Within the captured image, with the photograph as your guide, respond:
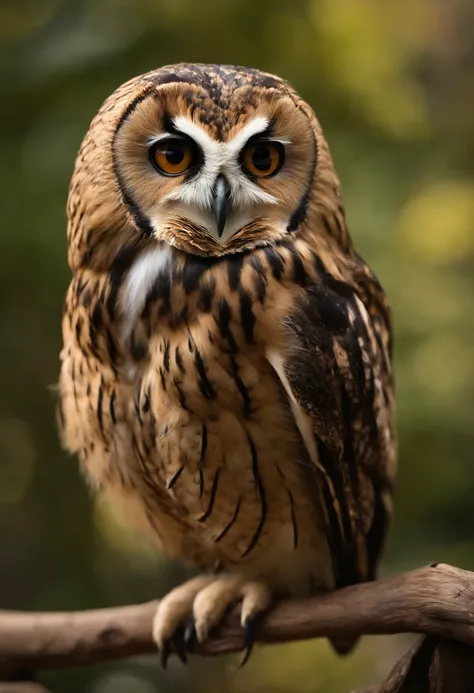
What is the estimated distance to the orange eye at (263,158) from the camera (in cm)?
111

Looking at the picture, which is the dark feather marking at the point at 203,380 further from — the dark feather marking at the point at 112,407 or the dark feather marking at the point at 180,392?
the dark feather marking at the point at 112,407

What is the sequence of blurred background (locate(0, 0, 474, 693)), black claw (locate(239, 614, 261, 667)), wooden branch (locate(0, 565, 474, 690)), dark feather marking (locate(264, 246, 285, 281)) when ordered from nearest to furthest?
wooden branch (locate(0, 565, 474, 690)) → dark feather marking (locate(264, 246, 285, 281)) → black claw (locate(239, 614, 261, 667)) → blurred background (locate(0, 0, 474, 693))

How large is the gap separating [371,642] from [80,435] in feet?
4.35

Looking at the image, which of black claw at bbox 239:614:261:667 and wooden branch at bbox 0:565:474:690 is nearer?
wooden branch at bbox 0:565:474:690

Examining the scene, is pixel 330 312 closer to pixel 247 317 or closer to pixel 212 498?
pixel 247 317

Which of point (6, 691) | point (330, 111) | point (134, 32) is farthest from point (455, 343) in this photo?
point (6, 691)

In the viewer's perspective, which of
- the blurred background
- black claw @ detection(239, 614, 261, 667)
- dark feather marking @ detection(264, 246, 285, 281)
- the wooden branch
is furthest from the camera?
the blurred background

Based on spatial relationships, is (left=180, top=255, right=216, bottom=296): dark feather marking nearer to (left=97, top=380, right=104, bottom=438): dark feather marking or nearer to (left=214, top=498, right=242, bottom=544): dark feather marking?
(left=97, top=380, right=104, bottom=438): dark feather marking

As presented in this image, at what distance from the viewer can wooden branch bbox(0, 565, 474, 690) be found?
41.6 inches

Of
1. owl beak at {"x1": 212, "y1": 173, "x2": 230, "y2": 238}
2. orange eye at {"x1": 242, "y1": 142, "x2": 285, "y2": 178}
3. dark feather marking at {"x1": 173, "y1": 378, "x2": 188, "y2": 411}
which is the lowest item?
dark feather marking at {"x1": 173, "y1": 378, "x2": 188, "y2": 411}

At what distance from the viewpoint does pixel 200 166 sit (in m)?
1.09

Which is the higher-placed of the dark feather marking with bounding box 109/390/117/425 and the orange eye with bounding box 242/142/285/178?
the orange eye with bounding box 242/142/285/178

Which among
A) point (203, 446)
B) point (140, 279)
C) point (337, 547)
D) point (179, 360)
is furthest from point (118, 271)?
point (337, 547)

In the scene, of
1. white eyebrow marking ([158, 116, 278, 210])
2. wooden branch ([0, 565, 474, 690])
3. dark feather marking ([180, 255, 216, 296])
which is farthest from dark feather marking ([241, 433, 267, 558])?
white eyebrow marking ([158, 116, 278, 210])
